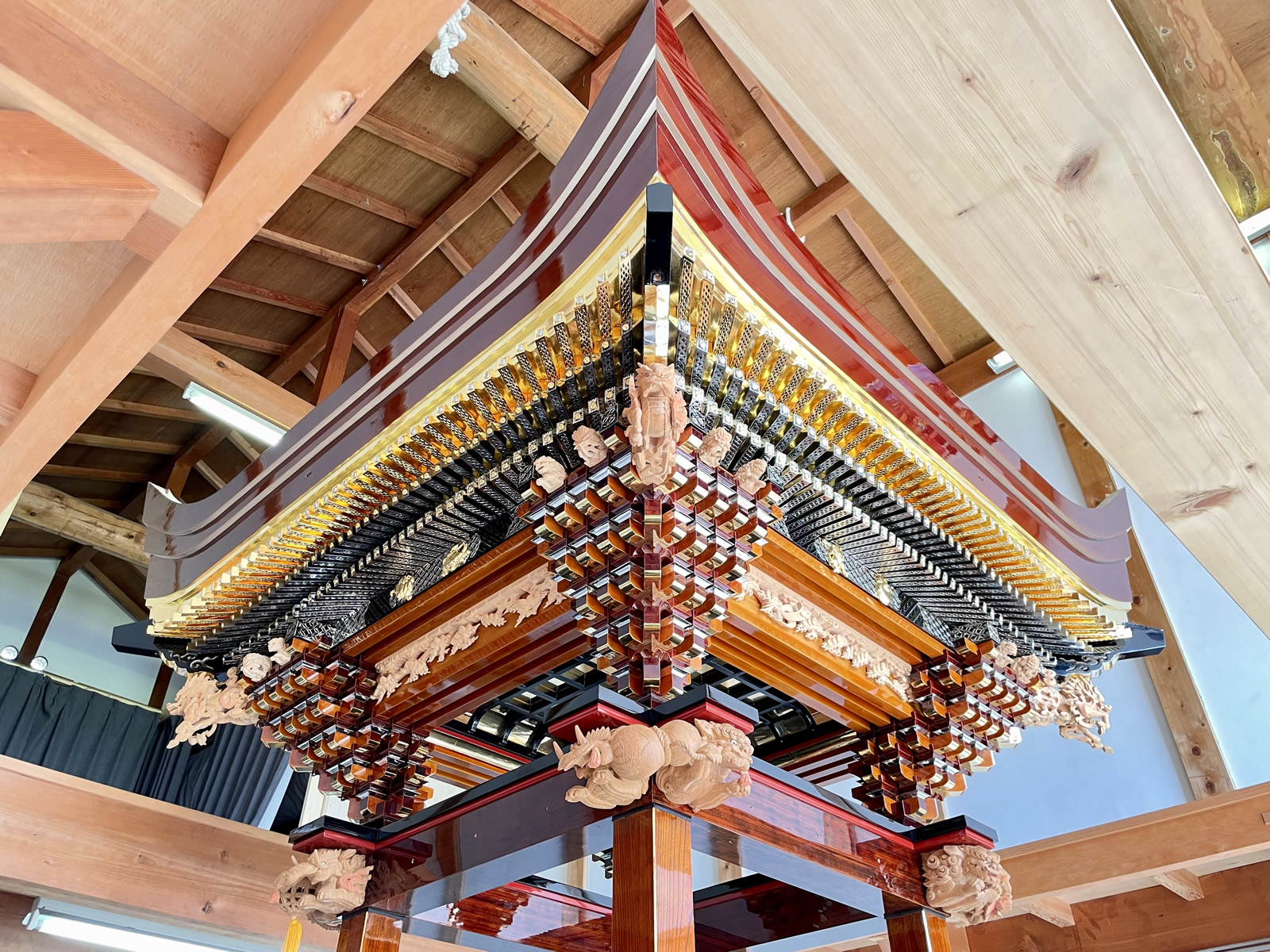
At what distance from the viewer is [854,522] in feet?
8.71

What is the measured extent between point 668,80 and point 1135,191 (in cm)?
122

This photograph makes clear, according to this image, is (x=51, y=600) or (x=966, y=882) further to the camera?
(x=51, y=600)

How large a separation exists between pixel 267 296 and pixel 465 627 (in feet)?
13.2

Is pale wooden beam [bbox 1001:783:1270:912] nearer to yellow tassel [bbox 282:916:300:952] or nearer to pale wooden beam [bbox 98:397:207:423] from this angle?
yellow tassel [bbox 282:916:300:952]

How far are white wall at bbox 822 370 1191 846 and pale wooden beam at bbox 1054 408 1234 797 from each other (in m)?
0.08

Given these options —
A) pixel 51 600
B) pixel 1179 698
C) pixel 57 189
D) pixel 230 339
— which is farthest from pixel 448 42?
pixel 51 600

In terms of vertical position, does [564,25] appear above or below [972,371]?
below

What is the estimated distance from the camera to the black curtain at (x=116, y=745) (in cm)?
667

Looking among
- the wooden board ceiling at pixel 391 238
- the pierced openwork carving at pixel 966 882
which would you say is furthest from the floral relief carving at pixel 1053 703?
the wooden board ceiling at pixel 391 238

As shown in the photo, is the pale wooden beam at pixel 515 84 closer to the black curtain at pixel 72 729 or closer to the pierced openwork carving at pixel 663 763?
the pierced openwork carving at pixel 663 763

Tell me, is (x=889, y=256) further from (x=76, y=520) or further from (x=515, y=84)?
(x=76, y=520)

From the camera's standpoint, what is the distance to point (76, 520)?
24.0 ft

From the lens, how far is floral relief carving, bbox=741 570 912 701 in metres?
2.57

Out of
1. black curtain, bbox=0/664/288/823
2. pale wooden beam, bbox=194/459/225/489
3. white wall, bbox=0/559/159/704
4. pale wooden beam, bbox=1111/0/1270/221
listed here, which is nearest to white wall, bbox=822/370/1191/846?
pale wooden beam, bbox=1111/0/1270/221
